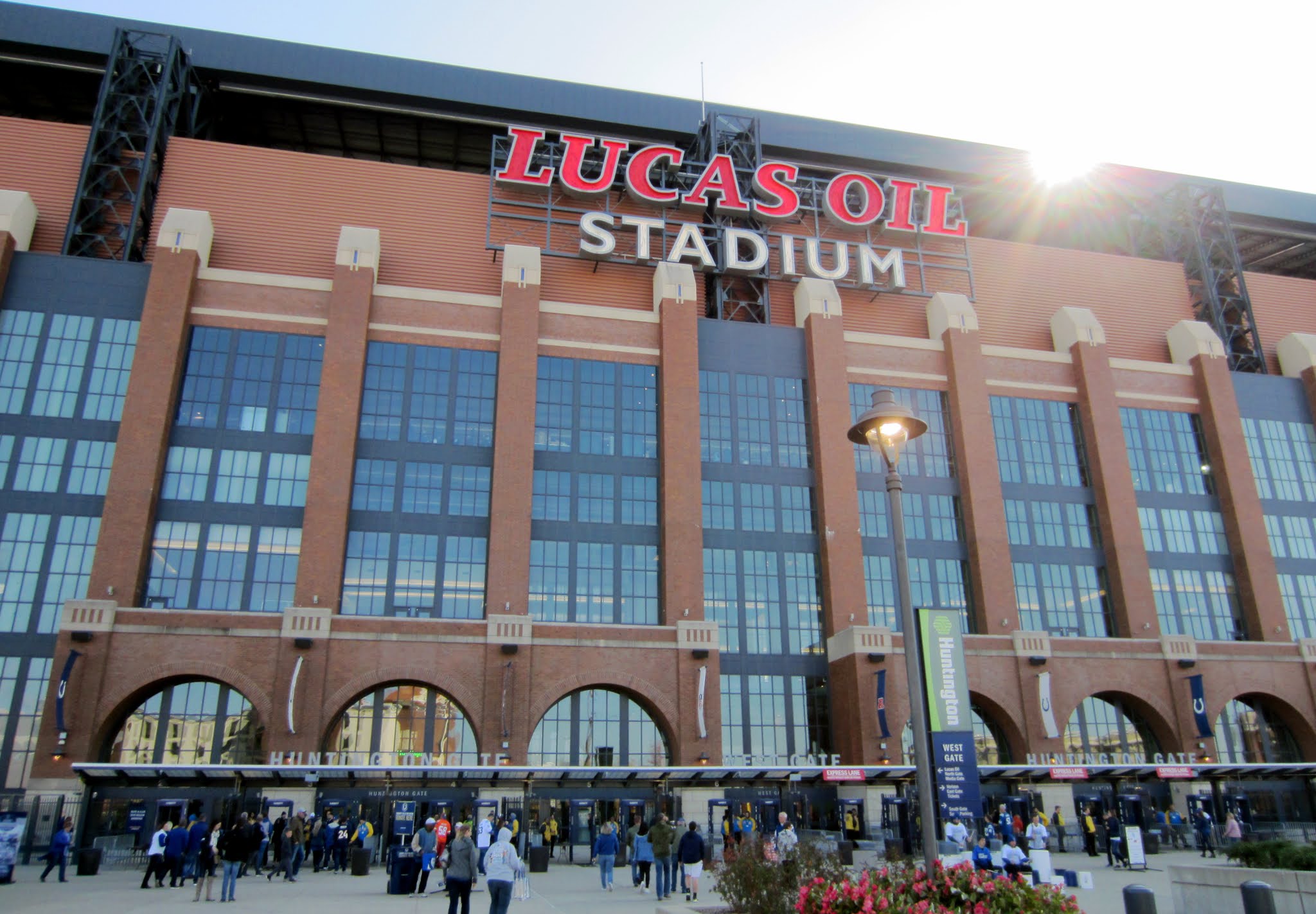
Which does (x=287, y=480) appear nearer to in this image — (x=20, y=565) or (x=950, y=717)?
(x=20, y=565)

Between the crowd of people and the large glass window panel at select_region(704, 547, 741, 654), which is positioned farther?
the large glass window panel at select_region(704, 547, 741, 654)

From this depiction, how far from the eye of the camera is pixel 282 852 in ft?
105

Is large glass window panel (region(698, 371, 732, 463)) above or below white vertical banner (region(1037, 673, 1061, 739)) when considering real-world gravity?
above

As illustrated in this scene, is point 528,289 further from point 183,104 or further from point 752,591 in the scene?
point 183,104

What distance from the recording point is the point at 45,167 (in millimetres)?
52969

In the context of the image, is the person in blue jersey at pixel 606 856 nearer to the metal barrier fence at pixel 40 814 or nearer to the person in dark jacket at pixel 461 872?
the person in dark jacket at pixel 461 872

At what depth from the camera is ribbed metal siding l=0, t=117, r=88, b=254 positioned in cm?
5169

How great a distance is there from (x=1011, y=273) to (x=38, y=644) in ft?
193

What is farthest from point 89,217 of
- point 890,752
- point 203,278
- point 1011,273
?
point 1011,273

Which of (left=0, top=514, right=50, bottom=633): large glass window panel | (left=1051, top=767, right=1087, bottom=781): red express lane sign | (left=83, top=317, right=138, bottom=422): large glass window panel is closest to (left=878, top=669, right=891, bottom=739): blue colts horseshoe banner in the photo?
(left=1051, top=767, right=1087, bottom=781): red express lane sign

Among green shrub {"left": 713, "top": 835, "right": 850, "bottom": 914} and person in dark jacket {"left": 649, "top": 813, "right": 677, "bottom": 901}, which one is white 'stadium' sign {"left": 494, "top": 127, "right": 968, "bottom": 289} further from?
green shrub {"left": 713, "top": 835, "right": 850, "bottom": 914}

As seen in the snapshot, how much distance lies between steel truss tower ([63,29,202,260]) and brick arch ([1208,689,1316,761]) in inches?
2510

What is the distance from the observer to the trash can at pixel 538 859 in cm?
3250

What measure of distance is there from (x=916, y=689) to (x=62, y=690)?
3794 centimetres
